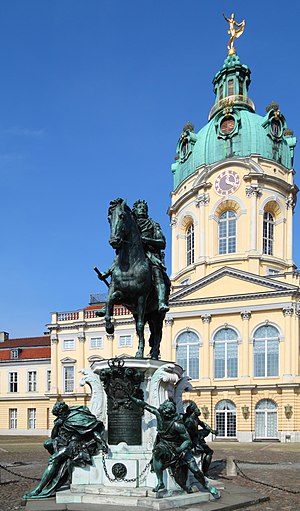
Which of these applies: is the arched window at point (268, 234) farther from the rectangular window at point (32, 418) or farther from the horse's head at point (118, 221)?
the horse's head at point (118, 221)

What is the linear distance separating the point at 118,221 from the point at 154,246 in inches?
61.0

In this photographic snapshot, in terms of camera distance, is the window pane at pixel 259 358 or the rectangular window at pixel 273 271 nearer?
the window pane at pixel 259 358

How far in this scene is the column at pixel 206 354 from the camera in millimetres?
45938

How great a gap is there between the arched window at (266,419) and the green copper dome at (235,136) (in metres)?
20.6

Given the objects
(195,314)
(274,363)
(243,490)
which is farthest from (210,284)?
(243,490)

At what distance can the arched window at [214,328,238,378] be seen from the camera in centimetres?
4550

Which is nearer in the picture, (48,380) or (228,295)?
(228,295)

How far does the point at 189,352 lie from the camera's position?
47469 millimetres

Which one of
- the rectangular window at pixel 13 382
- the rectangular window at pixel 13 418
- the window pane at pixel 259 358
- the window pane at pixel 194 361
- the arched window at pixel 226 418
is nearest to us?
the window pane at pixel 259 358

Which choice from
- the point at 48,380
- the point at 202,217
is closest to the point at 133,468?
the point at 202,217

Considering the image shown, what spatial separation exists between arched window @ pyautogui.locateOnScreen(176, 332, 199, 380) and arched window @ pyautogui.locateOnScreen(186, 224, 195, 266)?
786 cm

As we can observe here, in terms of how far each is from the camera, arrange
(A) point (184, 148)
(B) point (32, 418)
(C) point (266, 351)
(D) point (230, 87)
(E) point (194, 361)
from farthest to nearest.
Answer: (D) point (230, 87)
(B) point (32, 418)
(A) point (184, 148)
(E) point (194, 361)
(C) point (266, 351)

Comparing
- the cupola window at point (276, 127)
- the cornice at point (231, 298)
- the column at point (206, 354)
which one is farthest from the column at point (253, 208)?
the column at point (206, 354)

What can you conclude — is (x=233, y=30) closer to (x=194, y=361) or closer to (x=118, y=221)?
(x=194, y=361)
